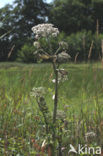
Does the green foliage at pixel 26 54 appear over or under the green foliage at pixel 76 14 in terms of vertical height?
under

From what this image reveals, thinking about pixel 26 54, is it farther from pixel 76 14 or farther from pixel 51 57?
pixel 51 57

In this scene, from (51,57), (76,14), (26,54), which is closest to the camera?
(51,57)

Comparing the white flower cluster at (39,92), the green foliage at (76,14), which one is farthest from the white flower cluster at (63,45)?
the green foliage at (76,14)

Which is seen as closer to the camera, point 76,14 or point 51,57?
point 51,57

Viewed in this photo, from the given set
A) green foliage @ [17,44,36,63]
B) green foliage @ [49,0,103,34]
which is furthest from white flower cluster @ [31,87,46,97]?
green foliage @ [49,0,103,34]

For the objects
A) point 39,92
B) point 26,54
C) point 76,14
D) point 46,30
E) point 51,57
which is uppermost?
point 76,14

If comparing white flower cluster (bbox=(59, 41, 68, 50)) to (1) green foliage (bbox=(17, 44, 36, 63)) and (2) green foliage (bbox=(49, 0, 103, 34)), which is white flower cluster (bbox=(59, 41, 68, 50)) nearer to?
(1) green foliage (bbox=(17, 44, 36, 63))

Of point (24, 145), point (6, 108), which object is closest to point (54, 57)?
point (24, 145)

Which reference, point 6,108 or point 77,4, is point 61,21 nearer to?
point 77,4

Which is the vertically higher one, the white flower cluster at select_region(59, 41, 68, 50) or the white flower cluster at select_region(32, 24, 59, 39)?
the white flower cluster at select_region(32, 24, 59, 39)

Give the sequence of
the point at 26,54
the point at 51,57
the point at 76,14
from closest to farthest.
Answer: the point at 51,57
the point at 26,54
the point at 76,14

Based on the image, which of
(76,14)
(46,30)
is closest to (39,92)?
(46,30)

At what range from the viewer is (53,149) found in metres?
1.44

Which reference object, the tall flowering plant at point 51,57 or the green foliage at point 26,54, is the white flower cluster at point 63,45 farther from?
the green foliage at point 26,54
